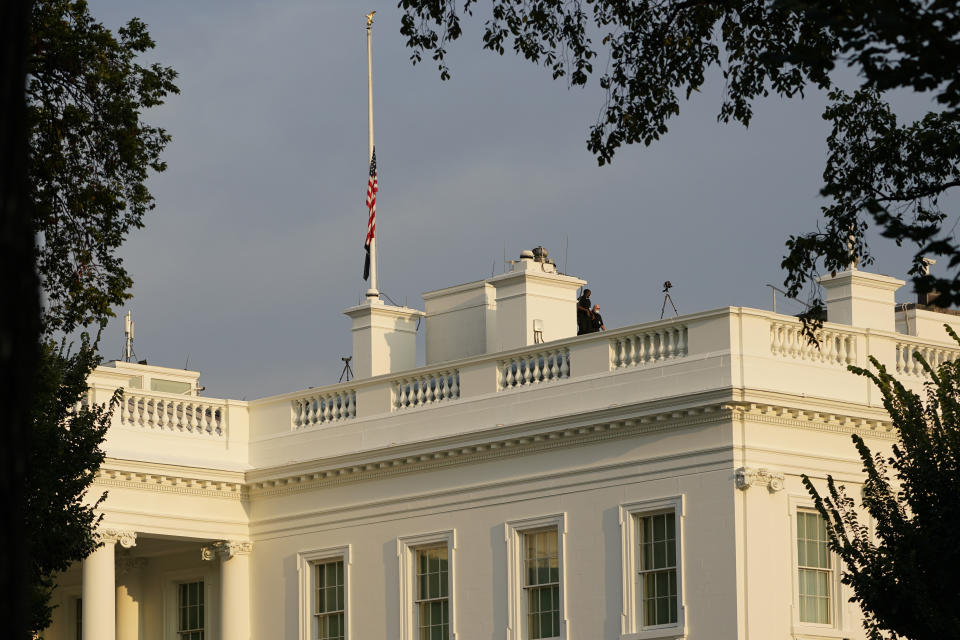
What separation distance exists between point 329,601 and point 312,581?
510 millimetres

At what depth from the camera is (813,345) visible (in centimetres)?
2731

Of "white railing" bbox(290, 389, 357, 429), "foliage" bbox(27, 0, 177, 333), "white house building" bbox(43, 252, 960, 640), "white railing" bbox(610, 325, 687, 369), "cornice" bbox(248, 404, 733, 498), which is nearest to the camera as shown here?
"foliage" bbox(27, 0, 177, 333)

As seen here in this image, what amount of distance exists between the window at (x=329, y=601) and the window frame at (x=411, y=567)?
65.4 inches

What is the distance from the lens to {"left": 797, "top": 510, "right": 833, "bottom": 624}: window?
88.5 ft

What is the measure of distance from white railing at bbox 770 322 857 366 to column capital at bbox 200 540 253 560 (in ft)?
35.3

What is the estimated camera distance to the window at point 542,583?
93.8 ft

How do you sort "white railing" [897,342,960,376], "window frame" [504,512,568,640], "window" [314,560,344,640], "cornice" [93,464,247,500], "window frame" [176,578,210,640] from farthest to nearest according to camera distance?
"window frame" [176,578,210,640], "window" [314,560,344,640], "cornice" [93,464,247,500], "white railing" [897,342,960,376], "window frame" [504,512,568,640]

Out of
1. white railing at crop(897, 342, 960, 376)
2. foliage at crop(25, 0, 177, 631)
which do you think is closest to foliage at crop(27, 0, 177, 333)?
foliage at crop(25, 0, 177, 631)

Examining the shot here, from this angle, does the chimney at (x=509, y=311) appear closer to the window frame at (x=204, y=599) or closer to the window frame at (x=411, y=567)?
the window frame at (x=411, y=567)

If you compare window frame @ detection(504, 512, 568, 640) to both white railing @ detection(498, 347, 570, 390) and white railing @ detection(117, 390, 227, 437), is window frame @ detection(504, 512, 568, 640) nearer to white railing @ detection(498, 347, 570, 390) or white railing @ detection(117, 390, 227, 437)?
white railing @ detection(498, 347, 570, 390)

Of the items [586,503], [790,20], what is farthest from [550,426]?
[790,20]

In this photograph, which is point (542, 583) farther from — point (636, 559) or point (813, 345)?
point (813, 345)

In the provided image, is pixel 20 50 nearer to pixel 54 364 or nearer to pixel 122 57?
pixel 122 57

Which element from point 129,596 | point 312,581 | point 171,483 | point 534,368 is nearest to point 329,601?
point 312,581
